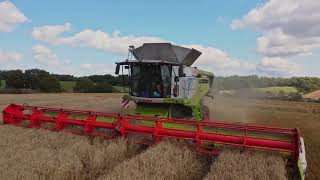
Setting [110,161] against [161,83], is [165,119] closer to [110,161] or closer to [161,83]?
[110,161]

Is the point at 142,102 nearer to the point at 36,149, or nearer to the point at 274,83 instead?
the point at 36,149

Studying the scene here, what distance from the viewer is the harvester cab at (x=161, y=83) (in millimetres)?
10570

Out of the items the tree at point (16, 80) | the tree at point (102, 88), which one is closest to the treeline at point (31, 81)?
the tree at point (16, 80)

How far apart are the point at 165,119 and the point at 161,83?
9.77 ft

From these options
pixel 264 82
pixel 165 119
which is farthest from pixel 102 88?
pixel 165 119

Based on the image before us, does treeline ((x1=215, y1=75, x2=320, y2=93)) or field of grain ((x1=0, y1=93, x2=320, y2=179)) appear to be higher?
treeline ((x1=215, y1=75, x2=320, y2=93))

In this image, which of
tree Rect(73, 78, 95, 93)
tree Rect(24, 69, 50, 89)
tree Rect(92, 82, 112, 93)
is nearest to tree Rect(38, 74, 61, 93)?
tree Rect(24, 69, 50, 89)

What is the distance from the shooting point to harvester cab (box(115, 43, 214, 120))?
1057 centimetres

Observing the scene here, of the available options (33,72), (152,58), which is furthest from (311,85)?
(152,58)

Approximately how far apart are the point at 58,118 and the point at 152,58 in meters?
3.74

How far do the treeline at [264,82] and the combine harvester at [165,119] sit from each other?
32.5 ft

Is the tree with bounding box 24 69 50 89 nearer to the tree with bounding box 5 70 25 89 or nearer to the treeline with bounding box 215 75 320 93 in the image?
the tree with bounding box 5 70 25 89

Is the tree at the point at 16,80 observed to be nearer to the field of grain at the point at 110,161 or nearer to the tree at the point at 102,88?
the tree at the point at 102,88

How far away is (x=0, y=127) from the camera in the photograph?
9.06m
